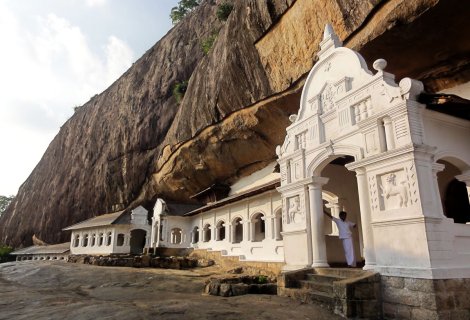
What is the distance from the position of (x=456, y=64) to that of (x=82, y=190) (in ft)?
122

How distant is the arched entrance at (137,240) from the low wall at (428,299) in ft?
99.9

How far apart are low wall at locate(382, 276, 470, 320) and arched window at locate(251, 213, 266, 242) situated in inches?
415

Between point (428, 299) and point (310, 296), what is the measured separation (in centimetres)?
246

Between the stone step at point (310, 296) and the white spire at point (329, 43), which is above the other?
the white spire at point (329, 43)

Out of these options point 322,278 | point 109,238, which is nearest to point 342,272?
point 322,278

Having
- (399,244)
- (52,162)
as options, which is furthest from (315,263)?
(52,162)

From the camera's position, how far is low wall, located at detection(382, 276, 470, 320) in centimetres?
590

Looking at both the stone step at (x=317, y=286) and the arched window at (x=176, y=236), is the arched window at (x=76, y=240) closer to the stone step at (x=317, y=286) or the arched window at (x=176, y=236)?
the arched window at (x=176, y=236)

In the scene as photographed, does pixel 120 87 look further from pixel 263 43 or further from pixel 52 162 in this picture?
pixel 263 43

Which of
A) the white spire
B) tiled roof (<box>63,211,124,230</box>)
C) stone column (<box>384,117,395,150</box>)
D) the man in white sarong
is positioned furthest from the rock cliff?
the man in white sarong

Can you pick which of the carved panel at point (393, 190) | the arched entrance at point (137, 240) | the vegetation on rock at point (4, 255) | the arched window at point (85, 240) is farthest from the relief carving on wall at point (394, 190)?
the vegetation on rock at point (4, 255)

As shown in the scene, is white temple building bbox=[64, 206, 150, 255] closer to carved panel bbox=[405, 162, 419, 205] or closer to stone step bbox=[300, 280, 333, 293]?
stone step bbox=[300, 280, 333, 293]

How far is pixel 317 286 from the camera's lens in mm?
7875

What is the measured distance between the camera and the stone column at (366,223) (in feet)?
24.0
